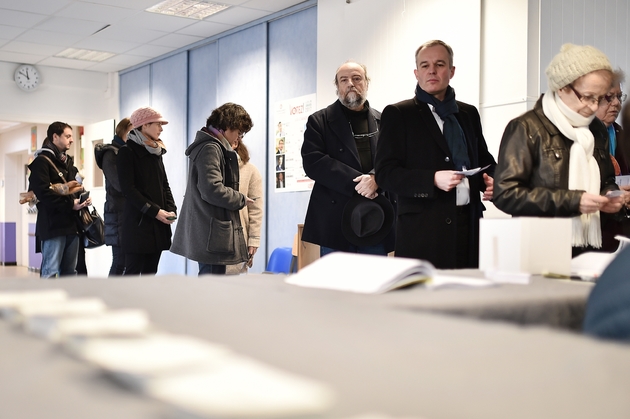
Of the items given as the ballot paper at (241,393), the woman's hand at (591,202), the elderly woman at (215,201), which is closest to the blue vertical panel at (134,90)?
the elderly woman at (215,201)

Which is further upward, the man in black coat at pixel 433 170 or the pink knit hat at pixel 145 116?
the pink knit hat at pixel 145 116

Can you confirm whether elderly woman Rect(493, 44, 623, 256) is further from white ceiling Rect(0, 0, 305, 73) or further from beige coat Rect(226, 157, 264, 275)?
white ceiling Rect(0, 0, 305, 73)

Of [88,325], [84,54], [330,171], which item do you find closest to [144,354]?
[88,325]

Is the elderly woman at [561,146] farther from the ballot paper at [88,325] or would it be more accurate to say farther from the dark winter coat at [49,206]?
the dark winter coat at [49,206]

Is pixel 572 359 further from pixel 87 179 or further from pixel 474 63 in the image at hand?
pixel 87 179

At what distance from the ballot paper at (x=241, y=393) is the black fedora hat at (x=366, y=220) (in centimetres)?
246

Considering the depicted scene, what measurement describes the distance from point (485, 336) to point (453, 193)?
1.92 m

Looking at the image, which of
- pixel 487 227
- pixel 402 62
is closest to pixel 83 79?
pixel 402 62

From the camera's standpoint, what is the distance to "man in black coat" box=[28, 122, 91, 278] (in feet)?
16.3

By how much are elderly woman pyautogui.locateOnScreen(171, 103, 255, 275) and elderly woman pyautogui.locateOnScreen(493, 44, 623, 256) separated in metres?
1.85

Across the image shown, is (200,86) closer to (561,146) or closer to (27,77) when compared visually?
(27,77)

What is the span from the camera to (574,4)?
4.56 m

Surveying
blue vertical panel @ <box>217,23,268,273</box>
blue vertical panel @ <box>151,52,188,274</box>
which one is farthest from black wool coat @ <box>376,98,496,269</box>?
blue vertical panel @ <box>151,52,188,274</box>

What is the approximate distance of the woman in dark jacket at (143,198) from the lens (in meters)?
4.23
